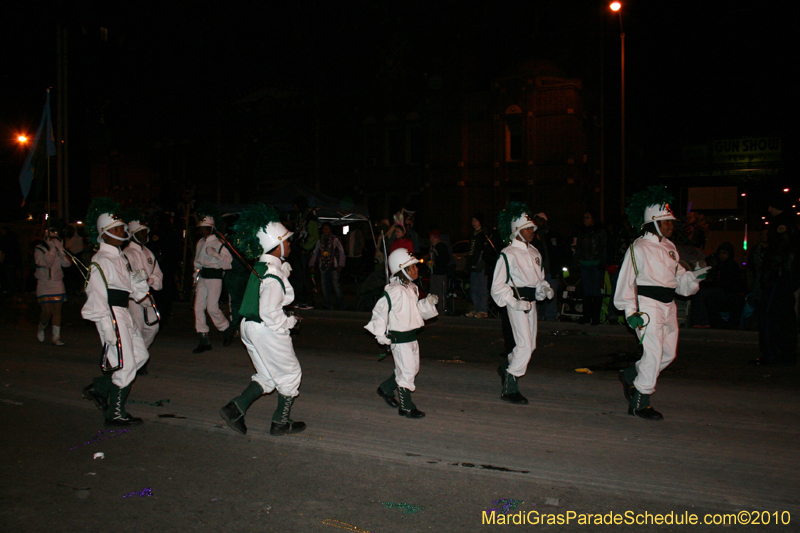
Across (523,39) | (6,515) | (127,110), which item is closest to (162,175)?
(127,110)

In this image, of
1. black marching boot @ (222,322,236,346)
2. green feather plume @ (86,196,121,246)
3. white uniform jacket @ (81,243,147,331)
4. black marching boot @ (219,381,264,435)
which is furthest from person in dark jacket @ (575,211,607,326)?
green feather plume @ (86,196,121,246)

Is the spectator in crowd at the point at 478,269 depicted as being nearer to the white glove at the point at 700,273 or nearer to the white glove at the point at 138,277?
the white glove at the point at 700,273

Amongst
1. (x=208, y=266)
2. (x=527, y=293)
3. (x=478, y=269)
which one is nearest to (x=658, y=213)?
(x=527, y=293)

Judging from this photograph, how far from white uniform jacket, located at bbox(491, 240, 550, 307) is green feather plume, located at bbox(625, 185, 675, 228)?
104 centimetres

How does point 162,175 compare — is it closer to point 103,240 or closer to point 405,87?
point 405,87

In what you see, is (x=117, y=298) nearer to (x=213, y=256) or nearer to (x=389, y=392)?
(x=389, y=392)

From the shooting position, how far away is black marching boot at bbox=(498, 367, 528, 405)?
6477 mm

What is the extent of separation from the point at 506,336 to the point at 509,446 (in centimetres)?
238

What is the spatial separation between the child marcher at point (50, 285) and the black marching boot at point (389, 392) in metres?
6.37

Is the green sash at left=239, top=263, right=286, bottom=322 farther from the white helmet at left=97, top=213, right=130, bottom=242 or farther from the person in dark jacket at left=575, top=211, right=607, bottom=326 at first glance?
the person in dark jacket at left=575, top=211, right=607, bottom=326

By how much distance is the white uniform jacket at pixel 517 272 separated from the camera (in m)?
6.47

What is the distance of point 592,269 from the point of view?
467 inches

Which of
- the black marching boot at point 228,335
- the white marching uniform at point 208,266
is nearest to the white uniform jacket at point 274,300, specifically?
the white marching uniform at point 208,266

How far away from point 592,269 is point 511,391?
598 centimetres
